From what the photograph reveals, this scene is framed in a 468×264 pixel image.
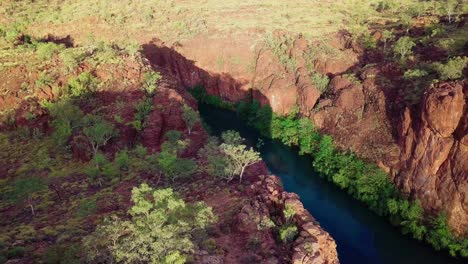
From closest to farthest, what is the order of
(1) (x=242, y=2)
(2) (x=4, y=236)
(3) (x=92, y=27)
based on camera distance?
(2) (x=4, y=236) → (3) (x=92, y=27) → (1) (x=242, y=2)

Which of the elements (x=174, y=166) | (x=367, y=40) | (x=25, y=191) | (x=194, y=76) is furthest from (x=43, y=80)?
(x=367, y=40)

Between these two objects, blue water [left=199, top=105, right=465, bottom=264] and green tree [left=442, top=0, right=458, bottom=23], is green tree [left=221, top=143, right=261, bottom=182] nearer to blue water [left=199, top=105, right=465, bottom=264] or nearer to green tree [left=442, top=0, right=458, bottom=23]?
blue water [left=199, top=105, right=465, bottom=264]

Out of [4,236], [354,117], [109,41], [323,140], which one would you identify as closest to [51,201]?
[4,236]

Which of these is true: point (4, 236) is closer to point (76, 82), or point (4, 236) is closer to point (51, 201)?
point (51, 201)

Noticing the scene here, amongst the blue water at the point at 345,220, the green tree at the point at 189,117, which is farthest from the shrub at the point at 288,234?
the green tree at the point at 189,117

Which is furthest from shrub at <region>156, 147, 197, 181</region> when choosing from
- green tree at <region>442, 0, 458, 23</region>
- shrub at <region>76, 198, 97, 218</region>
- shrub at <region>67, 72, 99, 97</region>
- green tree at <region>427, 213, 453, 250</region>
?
green tree at <region>442, 0, 458, 23</region>

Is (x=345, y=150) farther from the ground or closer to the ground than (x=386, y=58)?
closer to the ground

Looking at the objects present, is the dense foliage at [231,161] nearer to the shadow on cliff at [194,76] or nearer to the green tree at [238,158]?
the green tree at [238,158]
